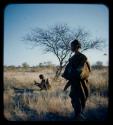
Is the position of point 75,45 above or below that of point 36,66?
above

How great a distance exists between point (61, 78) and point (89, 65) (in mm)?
282

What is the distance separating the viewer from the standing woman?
2854 mm

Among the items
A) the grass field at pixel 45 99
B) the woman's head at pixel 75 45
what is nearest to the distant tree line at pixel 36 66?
the grass field at pixel 45 99

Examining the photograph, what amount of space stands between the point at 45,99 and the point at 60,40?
1.84 ft

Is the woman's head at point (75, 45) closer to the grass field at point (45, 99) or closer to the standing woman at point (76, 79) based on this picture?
the standing woman at point (76, 79)

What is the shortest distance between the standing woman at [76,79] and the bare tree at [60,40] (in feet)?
0.17

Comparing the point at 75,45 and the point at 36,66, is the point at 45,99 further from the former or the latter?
the point at 75,45

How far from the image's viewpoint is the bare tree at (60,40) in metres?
2.88

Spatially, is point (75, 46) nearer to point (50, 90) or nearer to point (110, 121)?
point (50, 90)

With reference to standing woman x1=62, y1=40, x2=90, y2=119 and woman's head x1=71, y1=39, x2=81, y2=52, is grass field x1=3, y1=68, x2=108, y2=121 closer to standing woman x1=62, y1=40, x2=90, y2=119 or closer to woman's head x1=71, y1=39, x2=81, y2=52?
standing woman x1=62, y1=40, x2=90, y2=119

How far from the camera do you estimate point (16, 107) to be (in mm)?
2922

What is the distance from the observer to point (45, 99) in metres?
2.88

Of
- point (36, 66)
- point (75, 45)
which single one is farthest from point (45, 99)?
point (75, 45)

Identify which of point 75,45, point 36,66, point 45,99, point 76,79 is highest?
point 75,45
